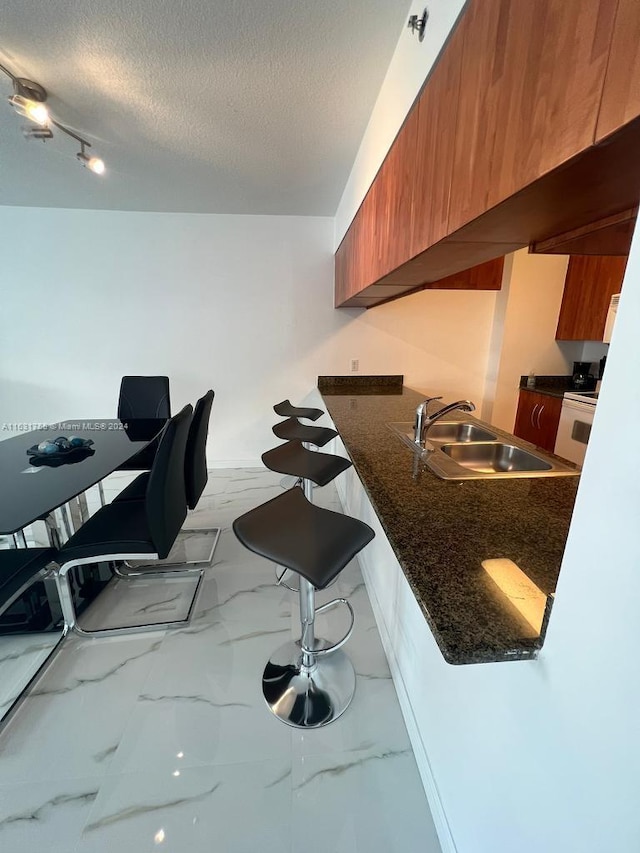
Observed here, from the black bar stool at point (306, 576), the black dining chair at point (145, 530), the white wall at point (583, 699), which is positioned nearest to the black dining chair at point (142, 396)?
the black dining chair at point (145, 530)

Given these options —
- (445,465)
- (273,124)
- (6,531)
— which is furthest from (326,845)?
(273,124)

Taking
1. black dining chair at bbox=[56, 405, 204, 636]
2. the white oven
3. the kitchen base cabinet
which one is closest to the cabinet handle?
the kitchen base cabinet

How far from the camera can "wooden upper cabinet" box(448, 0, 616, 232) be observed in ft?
1.58

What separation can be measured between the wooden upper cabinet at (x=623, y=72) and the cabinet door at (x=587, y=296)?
3275mm

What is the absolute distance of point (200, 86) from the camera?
5.14 ft

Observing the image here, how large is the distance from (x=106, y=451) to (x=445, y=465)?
191 centimetres

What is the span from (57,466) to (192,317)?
2037 mm

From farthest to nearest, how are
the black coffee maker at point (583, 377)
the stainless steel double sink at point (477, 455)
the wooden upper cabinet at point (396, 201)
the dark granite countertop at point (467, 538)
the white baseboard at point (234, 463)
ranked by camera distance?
the white baseboard at point (234, 463) < the black coffee maker at point (583, 377) < the stainless steel double sink at point (477, 455) < the wooden upper cabinet at point (396, 201) < the dark granite countertop at point (467, 538)

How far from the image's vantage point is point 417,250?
114 cm

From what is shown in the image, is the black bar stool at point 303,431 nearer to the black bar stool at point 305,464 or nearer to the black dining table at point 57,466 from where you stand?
the black bar stool at point 305,464

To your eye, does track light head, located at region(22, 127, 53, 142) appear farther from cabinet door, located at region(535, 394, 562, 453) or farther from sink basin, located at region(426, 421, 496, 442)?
cabinet door, located at region(535, 394, 562, 453)

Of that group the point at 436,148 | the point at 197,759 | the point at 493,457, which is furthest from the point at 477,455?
the point at 197,759

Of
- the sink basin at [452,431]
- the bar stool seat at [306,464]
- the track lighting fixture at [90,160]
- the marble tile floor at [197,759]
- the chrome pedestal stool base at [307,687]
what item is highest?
the track lighting fixture at [90,160]

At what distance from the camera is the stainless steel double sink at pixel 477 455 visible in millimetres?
1300
